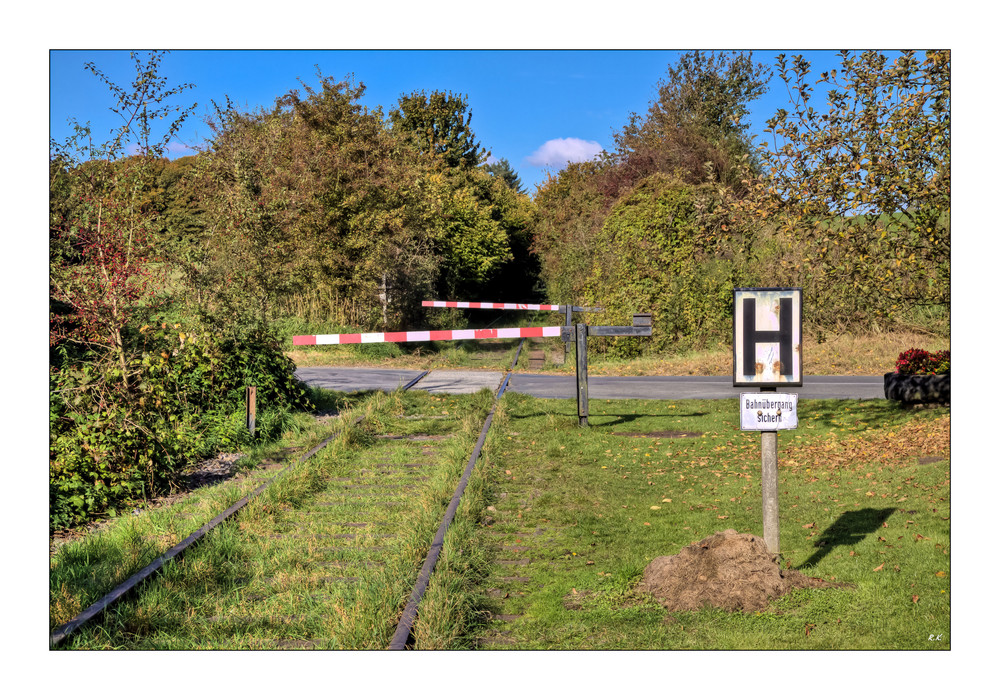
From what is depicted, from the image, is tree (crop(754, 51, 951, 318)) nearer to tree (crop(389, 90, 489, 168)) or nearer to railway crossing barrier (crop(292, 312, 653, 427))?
Answer: railway crossing barrier (crop(292, 312, 653, 427))

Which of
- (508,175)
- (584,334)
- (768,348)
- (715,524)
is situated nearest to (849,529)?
(715,524)

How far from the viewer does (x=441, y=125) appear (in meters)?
47.1

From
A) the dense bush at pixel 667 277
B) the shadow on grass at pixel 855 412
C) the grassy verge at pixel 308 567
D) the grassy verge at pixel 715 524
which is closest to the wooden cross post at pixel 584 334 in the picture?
the grassy verge at pixel 715 524

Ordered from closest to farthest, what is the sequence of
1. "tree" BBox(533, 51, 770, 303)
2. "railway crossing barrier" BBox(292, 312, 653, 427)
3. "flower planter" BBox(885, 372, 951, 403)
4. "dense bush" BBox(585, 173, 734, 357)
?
1. "railway crossing barrier" BBox(292, 312, 653, 427)
2. "flower planter" BBox(885, 372, 951, 403)
3. "dense bush" BBox(585, 173, 734, 357)
4. "tree" BBox(533, 51, 770, 303)

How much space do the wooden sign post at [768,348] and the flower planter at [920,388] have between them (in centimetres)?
758

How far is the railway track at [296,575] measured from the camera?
4719mm

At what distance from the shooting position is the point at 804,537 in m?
6.66

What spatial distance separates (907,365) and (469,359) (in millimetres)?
14889

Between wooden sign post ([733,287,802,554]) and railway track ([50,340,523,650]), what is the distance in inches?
99.0

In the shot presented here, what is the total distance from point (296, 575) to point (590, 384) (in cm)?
1306

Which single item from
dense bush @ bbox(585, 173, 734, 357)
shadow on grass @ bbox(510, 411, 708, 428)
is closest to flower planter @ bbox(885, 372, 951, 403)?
shadow on grass @ bbox(510, 411, 708, 428)

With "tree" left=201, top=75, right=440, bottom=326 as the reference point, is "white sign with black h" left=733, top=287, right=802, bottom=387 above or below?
below

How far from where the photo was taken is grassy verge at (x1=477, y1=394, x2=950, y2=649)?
481 centimetres

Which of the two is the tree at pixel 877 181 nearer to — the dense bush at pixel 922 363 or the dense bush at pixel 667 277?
the dense bush at pixel 922 363
